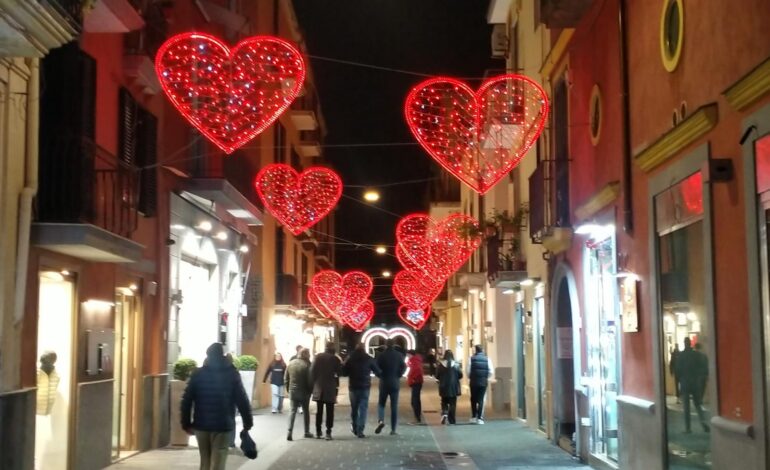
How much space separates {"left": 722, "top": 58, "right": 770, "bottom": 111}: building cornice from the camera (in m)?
7.20

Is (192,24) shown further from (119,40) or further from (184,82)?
(184,82)

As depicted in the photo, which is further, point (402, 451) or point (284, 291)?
point (284, 291)

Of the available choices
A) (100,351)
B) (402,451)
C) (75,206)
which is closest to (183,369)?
(100,351)

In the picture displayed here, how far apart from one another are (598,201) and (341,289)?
2562cm

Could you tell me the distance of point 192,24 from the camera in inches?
765

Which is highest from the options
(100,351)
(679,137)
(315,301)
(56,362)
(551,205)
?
(551,205)

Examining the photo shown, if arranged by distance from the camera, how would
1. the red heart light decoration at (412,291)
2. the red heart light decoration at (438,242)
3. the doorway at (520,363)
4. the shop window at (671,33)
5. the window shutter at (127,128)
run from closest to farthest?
1. the shop window at (671,33)
2. the window shutter at (127,128)
3. the doorway at (520,363)
4. the red heart light decoration at (438,242)
5. the red heart light decoration at (412,291)

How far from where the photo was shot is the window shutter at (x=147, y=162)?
15.7 metres

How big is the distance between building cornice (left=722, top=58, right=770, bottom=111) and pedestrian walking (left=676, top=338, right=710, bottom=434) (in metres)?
2.41

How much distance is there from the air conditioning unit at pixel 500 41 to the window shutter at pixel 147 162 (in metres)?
10.7

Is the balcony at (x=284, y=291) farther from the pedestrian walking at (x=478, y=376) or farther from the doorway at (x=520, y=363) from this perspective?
the pedestrian walking at (x=478, y=376)

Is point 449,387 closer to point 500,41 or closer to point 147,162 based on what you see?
point 500,41

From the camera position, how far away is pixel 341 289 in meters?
38.1

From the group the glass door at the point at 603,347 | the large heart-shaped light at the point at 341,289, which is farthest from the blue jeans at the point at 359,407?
the large heart-shaped light at the point at 341,289
